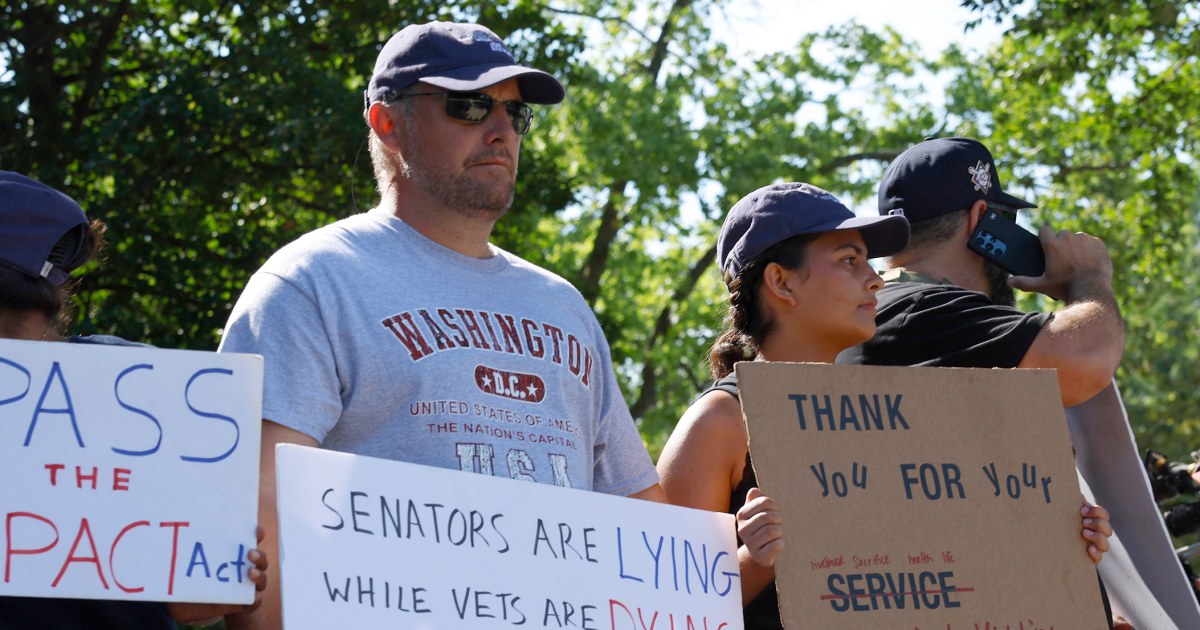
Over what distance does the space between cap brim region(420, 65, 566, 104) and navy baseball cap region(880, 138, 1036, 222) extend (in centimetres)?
116

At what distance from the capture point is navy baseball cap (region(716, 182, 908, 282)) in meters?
3.25

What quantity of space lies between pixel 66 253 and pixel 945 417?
1.73 m

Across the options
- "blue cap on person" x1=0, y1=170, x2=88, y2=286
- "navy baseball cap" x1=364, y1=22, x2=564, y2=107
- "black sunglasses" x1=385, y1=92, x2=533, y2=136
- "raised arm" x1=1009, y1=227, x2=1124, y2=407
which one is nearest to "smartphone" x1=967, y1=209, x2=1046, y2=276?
"raised arm" x1=1009, y1=227, x2=1124, y2=407

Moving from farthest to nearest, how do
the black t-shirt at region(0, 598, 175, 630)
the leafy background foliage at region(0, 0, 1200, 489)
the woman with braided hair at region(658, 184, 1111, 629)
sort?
the leafy background foliage at region(0, 0, 1200, 489) < the woman with braided hair at region(658, 184, 1111, 629) < the black t-shirt at region(0, 598, 175, 630)

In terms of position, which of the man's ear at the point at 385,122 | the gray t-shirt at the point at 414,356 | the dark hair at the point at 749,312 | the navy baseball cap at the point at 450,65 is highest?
the navy baseball cap at the point at 450,65

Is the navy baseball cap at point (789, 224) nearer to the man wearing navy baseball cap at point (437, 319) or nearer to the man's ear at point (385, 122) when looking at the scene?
the man wearing navy baseball cap at point (437, 319)

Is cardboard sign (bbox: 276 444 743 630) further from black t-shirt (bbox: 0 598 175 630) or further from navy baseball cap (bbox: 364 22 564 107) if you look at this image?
navy baseball cap (bbox: 364 22 564 107)

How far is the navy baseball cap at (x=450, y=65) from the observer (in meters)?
2.76

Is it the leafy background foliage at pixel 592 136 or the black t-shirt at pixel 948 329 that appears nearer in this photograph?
the black t-shirt at pixel 948 329

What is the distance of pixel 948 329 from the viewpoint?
328 cm

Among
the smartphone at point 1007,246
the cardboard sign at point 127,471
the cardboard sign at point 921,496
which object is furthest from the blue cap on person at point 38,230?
the smartphone at point 1007,246

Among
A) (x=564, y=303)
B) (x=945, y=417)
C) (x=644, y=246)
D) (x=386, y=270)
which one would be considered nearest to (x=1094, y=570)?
(x=945, y=417)

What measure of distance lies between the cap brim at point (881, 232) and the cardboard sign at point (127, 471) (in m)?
1.51

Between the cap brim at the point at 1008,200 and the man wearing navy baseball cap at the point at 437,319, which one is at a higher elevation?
the cap brim at the point at 1008,200
